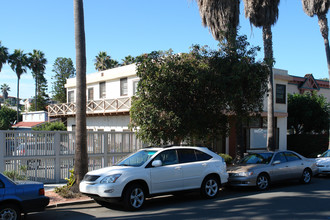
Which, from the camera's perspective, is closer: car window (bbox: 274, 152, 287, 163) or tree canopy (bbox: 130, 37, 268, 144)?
tree canopy (bbox: 130, 37, 268, 144)

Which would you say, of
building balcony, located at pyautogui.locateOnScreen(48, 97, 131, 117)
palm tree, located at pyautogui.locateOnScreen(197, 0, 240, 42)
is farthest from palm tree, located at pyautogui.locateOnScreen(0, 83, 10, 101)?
palm tree, located at pyautogui.locateOnScreen(197, 0, 240, 42)

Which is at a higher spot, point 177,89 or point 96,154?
point 177,89

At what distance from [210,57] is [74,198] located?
6.78m

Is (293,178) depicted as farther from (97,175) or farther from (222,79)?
(97,175)

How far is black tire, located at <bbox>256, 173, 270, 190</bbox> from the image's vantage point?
1128 cm

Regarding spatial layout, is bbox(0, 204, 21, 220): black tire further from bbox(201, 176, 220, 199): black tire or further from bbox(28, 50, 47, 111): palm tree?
bbox(28, 50, 47, 111): palm tree

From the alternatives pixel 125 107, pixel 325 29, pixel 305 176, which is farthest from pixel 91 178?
pixel 325 29

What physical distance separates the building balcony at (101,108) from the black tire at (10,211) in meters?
15.3

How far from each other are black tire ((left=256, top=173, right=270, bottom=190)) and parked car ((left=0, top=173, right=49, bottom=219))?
7012 mm

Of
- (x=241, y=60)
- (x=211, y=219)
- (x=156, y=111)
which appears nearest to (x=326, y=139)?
(x=241, y=60)

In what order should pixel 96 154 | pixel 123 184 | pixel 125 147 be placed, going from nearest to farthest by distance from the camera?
pixel 123 184
pixel 96 154
pixel 125 147

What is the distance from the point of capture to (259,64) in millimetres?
12438

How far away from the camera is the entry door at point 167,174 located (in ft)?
28.8

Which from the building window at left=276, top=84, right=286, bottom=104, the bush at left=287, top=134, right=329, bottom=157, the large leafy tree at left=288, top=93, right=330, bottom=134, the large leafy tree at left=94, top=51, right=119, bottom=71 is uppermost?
the large leafy tree at left=94, top=51, right=119, bottom=71
